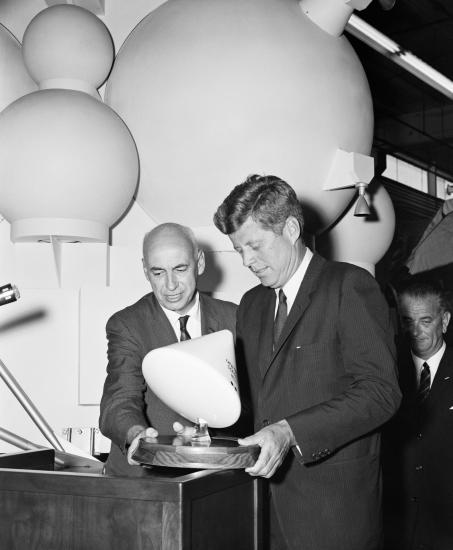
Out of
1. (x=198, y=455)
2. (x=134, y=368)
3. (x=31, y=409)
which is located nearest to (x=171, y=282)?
(x=134, y=368)

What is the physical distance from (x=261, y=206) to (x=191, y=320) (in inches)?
23.2

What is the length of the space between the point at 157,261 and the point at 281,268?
1.66 feet

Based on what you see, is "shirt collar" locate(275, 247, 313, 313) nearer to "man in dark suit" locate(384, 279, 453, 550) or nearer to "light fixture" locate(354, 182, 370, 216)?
"man in dark suit" locate(384, 279, 453, 550)

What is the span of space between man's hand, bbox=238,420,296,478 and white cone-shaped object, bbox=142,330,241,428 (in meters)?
0.07

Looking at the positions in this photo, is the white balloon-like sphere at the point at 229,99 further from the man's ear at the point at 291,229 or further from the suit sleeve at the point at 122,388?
the man's ear at the point at 291,229

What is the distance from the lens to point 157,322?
7.61 ft

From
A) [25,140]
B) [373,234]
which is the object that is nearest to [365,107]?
[373,234]

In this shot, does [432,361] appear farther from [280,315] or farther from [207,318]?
[280,315]

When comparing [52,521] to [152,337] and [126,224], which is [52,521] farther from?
[126,224]

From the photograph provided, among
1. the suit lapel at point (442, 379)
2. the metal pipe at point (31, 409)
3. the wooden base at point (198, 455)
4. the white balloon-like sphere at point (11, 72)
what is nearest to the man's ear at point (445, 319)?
the suit lapel at point (442, 379)

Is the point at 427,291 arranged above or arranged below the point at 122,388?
above

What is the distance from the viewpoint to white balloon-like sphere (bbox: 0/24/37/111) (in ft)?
Answer: 12.2

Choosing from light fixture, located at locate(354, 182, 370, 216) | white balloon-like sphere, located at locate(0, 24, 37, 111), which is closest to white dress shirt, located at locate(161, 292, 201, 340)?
light fixture, located at locate(354, 182, 370, 216)

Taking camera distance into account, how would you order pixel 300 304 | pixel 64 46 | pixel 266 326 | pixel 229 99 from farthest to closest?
pixel 64 46
pixel 229 99
pixel 266 326
pixel 300 304
